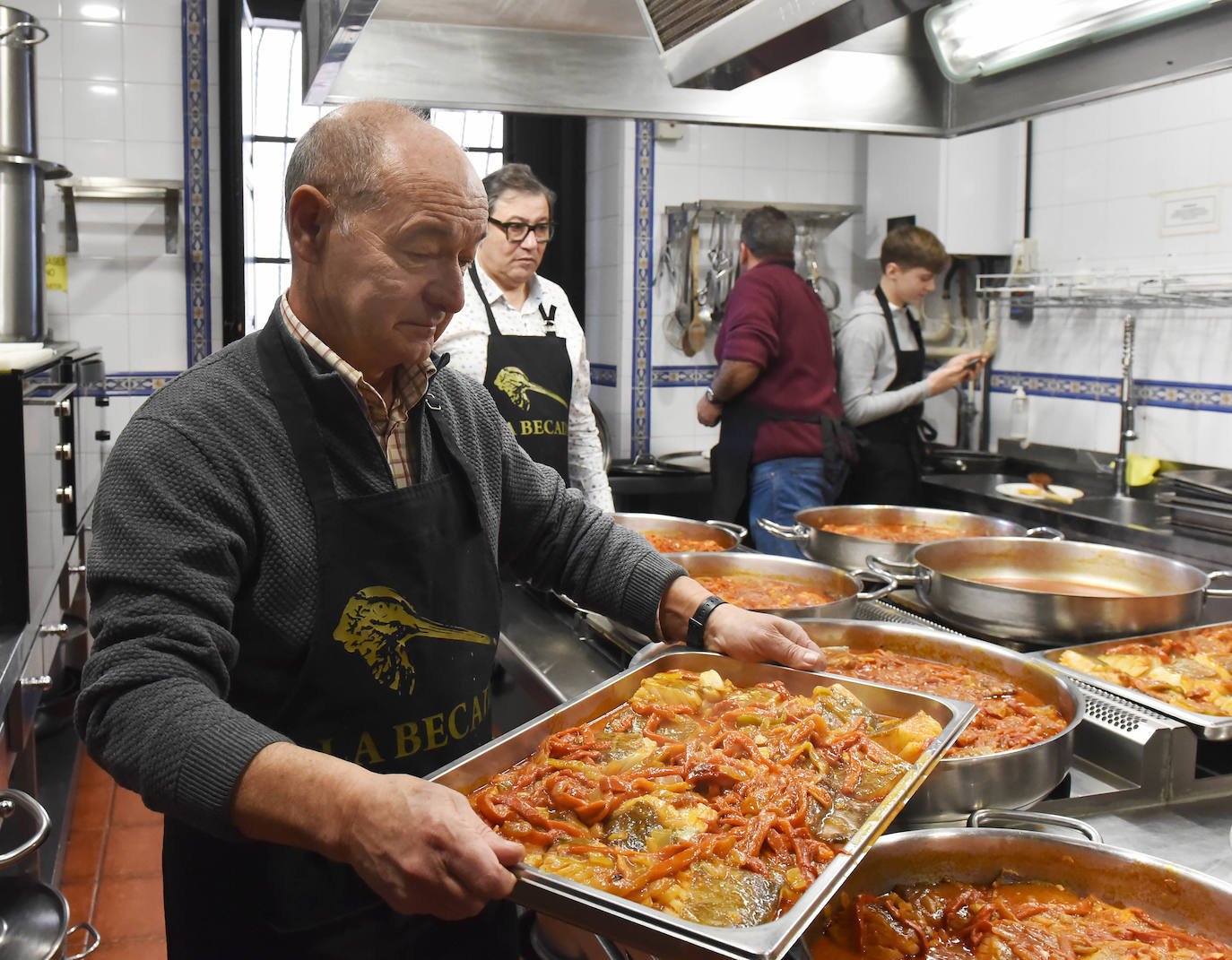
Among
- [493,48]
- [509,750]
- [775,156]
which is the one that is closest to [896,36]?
[493,48]

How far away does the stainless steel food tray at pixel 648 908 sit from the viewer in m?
1.01

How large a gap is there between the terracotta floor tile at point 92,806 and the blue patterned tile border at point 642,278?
309 cm

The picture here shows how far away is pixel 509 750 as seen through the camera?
4.73 ft

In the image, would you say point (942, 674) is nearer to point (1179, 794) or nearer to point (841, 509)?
point (1179, 794)

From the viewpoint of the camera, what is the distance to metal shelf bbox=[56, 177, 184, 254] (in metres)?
5.23

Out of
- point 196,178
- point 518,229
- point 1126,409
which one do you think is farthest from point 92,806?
point 1126,409

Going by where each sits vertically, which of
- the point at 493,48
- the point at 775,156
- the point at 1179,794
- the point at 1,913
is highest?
the point at 775,156

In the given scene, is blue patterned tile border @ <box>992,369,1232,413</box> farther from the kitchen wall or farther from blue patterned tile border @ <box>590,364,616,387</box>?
the kitchen wall

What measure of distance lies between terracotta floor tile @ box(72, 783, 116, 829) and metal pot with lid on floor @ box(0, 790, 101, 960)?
1.91 metres

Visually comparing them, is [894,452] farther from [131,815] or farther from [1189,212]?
[131,815]

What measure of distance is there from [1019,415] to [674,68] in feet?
12.6

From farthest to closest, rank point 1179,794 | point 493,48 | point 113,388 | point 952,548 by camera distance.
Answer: point 113,388 < point 952,548 < point 493,48 < point 1179,794

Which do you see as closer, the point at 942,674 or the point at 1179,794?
the point at 1179,794

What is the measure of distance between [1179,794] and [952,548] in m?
1.17
